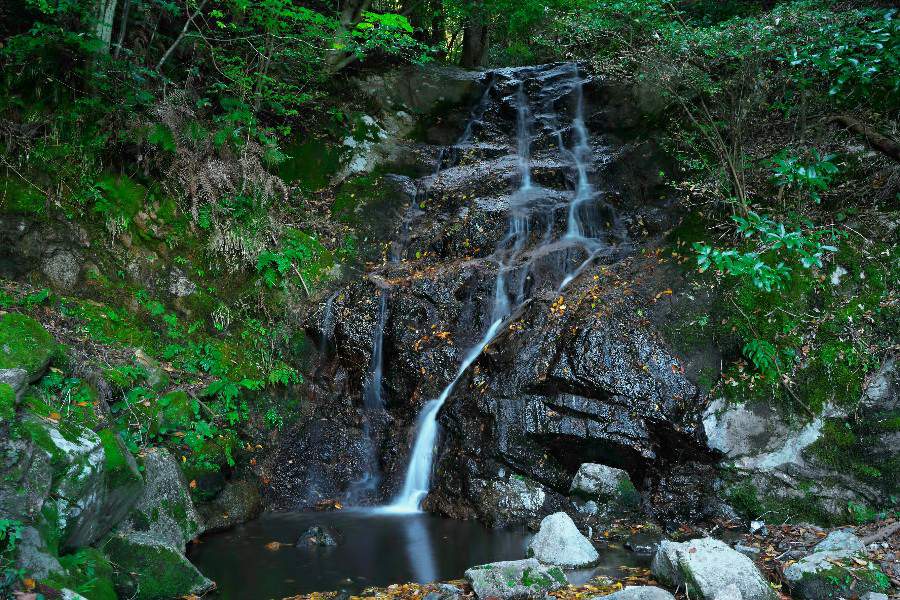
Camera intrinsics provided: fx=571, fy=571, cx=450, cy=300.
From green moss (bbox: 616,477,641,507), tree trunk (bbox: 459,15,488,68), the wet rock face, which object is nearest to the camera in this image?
green moss (bbox: 616,477,641,507)

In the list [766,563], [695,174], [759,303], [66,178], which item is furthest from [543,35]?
[766,563]

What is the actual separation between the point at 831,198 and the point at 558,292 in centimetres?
351

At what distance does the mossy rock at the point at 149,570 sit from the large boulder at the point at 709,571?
3635mm

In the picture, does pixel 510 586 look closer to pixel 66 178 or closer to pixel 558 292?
pixel 558 292

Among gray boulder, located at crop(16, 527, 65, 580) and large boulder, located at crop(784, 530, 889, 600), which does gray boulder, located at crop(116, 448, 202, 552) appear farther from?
large boulder, located at crop(784, 530, 889, 600)

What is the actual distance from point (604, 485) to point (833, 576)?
7.35ft

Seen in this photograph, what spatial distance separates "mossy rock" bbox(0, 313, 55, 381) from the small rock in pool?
274cm

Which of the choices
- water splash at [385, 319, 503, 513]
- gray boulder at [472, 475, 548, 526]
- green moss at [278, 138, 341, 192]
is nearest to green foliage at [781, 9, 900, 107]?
water splash at [385, 319, 503, 513]

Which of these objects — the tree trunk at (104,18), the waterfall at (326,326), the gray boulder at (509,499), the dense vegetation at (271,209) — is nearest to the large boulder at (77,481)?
the dense vegetation at (271,209)

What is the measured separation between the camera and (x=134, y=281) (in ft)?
23.8

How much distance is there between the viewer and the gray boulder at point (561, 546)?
4.94 metres

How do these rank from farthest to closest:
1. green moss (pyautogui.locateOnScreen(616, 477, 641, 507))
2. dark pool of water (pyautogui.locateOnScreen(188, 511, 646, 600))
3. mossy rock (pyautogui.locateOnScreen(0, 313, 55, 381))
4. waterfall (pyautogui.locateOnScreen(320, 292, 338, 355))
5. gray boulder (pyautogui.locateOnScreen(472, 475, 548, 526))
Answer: waterfall (pyautogui.locateOnScreen(320, 292, 338, 355)), gray boulder (pyautogui.locateOnScreen(472, 475, 548, 526)), green moss (pyautogui.locateOnScreen(616, 477, 641, 507)), dark pool of water (pyautogui.locateOnScreen(188, 511, 646, 600)), mossy rock (pyautogui.locateOnScreen(0, 313, 55, 381))

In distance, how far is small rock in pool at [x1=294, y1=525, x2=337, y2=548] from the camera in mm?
5551

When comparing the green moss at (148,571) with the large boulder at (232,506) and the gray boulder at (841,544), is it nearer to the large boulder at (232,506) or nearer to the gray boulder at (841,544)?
the large boulder at (232,506)
